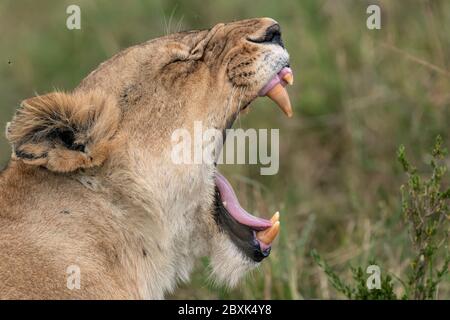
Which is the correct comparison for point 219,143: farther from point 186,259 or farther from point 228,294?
point 228,294

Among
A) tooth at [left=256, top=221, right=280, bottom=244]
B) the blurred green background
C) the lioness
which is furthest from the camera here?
the blurred green background

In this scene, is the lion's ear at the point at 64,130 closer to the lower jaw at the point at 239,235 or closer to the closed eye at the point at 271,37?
the lower jaw at the point at 239,235

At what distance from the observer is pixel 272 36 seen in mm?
4098

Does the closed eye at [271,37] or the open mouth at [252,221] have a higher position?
the closed eye at [271,37]

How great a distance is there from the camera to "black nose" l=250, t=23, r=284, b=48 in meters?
4.07

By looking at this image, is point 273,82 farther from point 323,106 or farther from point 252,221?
point 323,106

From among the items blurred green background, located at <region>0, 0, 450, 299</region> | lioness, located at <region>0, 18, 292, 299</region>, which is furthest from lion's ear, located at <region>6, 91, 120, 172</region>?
blurred green background, located at <region>0, 0, 450, 299</region>

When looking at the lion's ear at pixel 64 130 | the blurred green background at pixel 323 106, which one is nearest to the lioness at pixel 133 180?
the lion's ear at pixel 64 130

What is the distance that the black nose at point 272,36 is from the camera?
4.07m

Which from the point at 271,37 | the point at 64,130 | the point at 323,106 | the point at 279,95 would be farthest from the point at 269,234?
the point at 323,106

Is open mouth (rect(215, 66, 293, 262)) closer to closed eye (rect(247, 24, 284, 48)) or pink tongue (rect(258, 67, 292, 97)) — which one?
pink tongue (rect(258, 67, 292, 97))

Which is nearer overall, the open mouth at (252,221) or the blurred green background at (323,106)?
the open mouth at (252,221)

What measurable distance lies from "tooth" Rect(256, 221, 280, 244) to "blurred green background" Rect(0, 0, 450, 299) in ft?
3.56
